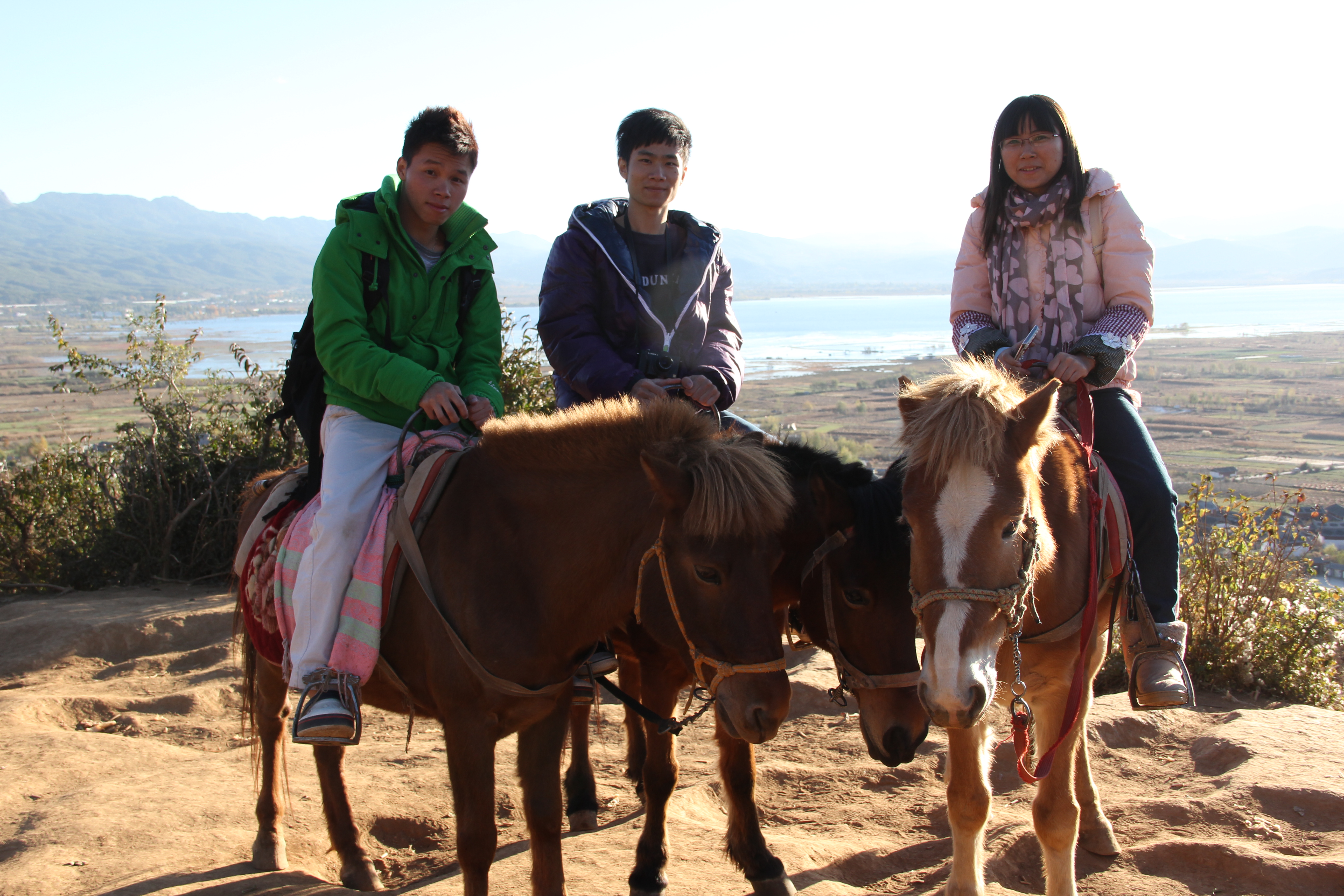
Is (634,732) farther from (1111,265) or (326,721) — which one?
(1111,265)

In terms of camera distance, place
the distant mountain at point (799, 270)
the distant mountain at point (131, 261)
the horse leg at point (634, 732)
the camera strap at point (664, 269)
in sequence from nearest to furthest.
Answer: the camera strap at point (664, 269) < the horse leg at point (634, 732) < the distant mountain at point (131, 261) < the distant mountain at point (799, 270)

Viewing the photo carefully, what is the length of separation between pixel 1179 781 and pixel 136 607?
27.4ft

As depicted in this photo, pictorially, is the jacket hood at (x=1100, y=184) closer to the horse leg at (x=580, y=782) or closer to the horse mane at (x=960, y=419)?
the horse mane at (x=960, y=419)

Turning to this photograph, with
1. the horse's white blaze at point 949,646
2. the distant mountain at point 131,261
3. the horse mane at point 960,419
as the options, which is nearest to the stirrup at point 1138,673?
the horse mane at point 960,419

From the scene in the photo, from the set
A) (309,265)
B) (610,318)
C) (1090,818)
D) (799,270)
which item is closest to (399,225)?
(610,318)

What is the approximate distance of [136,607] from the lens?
762 cm

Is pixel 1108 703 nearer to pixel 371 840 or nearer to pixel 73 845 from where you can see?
pixel 371 840

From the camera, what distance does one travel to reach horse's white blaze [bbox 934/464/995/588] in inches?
89.2

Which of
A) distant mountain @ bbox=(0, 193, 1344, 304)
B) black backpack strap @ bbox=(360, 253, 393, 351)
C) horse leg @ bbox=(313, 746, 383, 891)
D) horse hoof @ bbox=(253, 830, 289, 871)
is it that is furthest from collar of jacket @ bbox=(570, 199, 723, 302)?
distant mountain @ bbox=(0, 193, 1344, 304)

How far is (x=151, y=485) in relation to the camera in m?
8.59

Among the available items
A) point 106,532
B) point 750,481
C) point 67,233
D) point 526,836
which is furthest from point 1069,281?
point 67,233

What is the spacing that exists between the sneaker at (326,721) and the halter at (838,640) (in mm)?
1689

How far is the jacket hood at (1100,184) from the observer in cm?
344

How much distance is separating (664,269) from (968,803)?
2686 mm
